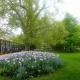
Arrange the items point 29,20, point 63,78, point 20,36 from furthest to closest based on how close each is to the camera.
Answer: point 20,36
point 29,20
point 63,78

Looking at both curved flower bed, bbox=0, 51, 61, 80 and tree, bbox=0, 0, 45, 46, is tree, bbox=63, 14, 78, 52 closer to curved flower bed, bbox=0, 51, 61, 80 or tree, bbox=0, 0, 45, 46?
tree, bbox=0, 0, 45, 46

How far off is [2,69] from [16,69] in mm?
891

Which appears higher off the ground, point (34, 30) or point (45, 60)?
point (34, 30)

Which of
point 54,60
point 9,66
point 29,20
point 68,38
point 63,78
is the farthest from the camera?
point 68,38

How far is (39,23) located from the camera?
29.4 metres

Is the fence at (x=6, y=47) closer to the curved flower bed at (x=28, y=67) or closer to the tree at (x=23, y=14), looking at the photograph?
the tree at (x=23, y=14)

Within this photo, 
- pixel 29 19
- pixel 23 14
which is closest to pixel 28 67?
pixel 29 19

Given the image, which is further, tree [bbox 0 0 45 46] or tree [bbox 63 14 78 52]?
tree [bbox 63 14 78 52]

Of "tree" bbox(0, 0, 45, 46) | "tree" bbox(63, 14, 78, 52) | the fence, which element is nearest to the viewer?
"tree" bbox(0, 0, 45, 46)

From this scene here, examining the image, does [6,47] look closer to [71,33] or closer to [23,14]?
[23,14]

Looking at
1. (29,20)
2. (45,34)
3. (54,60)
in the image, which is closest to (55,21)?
(45,34)

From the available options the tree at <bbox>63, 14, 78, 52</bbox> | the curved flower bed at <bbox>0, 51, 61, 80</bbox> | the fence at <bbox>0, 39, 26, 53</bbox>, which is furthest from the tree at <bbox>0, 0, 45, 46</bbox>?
the tree at <bbox>63, 14, 78, 52</bbox>

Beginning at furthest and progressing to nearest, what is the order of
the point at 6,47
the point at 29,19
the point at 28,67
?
the point at 6,47 < the point at 29,19 < the point at 28,67

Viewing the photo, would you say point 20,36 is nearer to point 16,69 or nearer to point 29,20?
point 29,20
